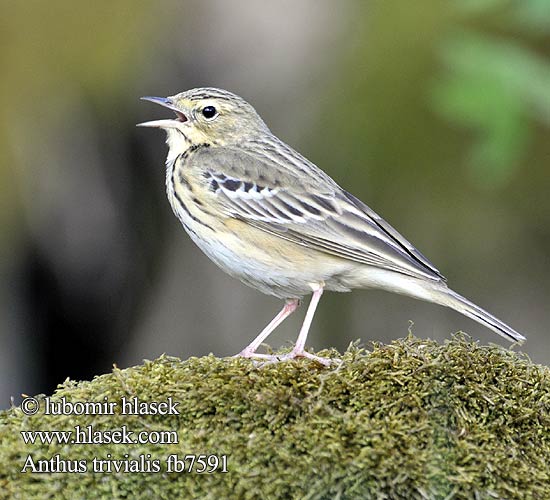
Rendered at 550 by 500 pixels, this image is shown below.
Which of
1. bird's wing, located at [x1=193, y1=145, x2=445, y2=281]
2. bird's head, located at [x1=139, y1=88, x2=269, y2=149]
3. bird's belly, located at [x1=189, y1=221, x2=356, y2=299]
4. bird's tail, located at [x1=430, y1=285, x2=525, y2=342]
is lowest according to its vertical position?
bird's tail, located at [x1=430, y1=285, x2=525, y2=342]

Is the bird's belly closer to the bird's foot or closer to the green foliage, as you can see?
the bird's foot

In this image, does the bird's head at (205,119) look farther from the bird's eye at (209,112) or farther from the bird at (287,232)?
the bird at (287,232)

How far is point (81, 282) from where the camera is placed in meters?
11.4

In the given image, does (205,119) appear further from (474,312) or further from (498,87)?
(474,312)

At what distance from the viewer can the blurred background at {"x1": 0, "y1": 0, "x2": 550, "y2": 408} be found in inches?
423

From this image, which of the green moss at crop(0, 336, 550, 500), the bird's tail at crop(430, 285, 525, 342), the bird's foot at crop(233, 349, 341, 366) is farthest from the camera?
the bird's tail at crop(430, 285, 525, 342)

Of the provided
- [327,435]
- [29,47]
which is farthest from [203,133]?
[29,47]

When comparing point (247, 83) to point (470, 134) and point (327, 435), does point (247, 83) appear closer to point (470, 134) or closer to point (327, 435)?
point (470, 134)

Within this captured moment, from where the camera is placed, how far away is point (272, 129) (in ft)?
35.7

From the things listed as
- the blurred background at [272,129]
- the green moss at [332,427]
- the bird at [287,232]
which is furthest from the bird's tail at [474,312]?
the blurred background at [272,129]

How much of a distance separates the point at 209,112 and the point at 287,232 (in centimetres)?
139

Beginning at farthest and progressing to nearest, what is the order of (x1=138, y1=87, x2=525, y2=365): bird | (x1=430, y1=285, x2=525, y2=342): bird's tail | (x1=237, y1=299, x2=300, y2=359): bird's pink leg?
(x1=138, y1=87, x2=525, y2=365): bird < (x1=237, y1=299, x2=300, y2=359): bird's pink leg < (x1=430, y1=285, x2=525, y2=342): bird's tail

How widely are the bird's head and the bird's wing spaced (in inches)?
8.5

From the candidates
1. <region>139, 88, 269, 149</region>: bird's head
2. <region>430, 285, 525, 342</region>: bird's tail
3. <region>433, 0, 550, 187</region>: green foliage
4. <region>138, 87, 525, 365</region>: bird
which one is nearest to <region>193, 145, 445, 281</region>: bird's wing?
<region>138, 87, 525, 365</region>: bird
